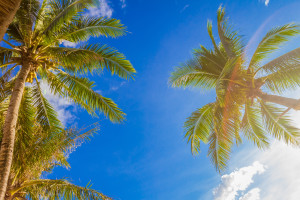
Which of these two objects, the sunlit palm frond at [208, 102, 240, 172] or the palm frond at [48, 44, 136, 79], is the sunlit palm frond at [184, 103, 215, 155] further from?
the palm frond at [48, 44, 136, 79]

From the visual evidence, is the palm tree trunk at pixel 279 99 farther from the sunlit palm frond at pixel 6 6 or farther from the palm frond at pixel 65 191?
the sunlit palm frond at pixel 6 6

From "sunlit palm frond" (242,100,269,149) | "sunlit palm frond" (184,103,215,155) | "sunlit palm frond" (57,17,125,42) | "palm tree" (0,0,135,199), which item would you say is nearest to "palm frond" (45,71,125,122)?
"palm tree" (0,0,135,199)

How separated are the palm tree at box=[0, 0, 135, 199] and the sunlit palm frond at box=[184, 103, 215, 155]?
2756 mm

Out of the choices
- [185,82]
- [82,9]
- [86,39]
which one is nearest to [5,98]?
[86,39]

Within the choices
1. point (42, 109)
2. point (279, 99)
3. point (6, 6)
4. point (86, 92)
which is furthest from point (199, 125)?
point (6, 6)

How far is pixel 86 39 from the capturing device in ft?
28.3

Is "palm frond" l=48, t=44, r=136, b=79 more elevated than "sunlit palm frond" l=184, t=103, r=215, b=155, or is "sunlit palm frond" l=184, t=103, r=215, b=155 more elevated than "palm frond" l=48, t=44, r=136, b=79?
"palm frond" l=48, t=44, r=136, b=79

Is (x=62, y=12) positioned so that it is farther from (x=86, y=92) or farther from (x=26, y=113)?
(x=26, y=113)

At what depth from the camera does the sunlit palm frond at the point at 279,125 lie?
845 cm

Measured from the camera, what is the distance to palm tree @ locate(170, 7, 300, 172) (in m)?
7.48

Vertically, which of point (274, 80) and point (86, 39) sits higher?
point (86, 39)

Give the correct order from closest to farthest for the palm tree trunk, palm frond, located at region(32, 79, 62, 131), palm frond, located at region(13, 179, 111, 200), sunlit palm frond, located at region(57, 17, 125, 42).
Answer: palm frond, located at region(13, 179, 111, 200) → the palm tree trunk → sunlit palm frond, located at region(57, 17, 125, 42) → palm frond, located at region(32, 79, 62, 131)

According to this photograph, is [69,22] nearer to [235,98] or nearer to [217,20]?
[217,20]

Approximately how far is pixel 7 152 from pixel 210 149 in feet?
24.0
